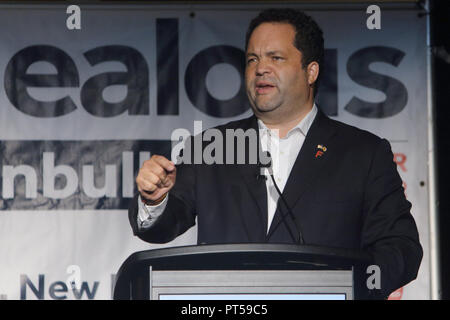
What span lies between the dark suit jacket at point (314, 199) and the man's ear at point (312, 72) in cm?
26

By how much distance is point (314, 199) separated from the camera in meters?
2.35

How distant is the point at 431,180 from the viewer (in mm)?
3145

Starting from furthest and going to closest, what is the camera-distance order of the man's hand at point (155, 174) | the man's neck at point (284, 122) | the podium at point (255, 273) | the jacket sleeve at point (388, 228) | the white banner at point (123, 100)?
the white banner at point (123, 100)
the man's neck at point (284, 122)
the jacket sleeve at point (388, 228)
the man's hand at point (155, 174)
the podium at point (255, 273)

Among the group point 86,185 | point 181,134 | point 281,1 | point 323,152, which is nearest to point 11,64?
point 86,185

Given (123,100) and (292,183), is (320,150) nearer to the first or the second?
(292,183)

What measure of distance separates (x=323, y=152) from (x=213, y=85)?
1017 millimetres

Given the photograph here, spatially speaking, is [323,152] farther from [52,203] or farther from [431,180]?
[52,203]

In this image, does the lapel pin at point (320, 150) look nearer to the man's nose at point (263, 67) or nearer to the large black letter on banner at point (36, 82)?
the man's nose at point (263, 67)

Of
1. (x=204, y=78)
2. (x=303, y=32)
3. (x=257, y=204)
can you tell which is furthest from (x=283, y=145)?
(x=204, y=78)

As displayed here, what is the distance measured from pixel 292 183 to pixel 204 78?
113 cm

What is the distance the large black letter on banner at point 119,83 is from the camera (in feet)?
10.3

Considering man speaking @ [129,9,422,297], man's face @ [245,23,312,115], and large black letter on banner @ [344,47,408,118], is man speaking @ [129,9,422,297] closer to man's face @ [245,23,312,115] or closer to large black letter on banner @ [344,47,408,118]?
man's face @ [245,23,312,115]

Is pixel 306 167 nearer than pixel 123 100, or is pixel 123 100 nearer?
pixel 306 167

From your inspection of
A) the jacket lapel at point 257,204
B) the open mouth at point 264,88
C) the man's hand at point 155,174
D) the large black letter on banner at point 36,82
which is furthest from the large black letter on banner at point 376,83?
the man's hand at point 155,174
